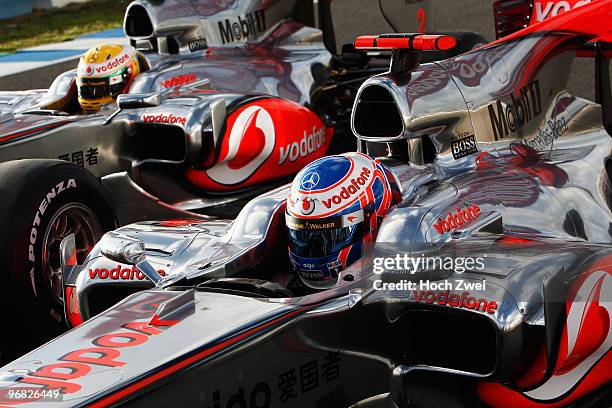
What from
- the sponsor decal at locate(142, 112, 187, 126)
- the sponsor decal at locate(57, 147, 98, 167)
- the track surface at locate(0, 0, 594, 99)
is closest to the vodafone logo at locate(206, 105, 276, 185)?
the sponsor decal at locate(142, 112, 187, 126)

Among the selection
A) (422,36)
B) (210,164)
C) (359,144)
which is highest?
(422,36)

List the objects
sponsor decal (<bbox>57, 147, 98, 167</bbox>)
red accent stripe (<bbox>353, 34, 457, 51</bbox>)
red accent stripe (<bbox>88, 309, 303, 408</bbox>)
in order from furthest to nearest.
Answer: sponsor decal (<bbox>57, 147, 98, 167</bbox>)
red accent stripe (<bbox>353, 34, 457, 51</bbox>)
red accent stripe (<bbox>88, 309, 303, 408</bbox>)

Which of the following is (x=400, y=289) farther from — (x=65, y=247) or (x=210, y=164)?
(x=210, y=164)

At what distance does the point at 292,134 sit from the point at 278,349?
11.1ft

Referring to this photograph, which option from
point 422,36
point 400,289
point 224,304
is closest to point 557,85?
point 422,36

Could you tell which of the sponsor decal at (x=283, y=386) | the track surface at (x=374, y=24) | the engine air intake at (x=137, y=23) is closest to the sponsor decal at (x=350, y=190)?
the sponsor decal at (x=283, y=386)

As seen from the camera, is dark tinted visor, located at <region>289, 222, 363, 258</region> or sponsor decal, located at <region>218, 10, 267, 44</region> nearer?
dark tinted visor, located at <region>289, 222, 363, 258</region>

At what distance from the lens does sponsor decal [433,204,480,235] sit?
3.90 metres

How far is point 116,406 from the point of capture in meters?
2.94

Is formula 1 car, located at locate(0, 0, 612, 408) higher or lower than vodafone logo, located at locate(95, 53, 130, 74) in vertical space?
lower

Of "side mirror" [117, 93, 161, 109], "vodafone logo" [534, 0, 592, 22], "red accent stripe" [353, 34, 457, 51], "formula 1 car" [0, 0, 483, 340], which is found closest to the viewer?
"red accent stripe" [353, 34, 457, 51]

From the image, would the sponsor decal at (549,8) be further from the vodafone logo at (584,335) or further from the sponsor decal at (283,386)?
the sponsor decal at (283,386)

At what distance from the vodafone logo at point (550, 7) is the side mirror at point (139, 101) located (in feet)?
7.26

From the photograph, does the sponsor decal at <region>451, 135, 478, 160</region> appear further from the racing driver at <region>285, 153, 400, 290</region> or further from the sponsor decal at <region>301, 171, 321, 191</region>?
the sponsor decal at <region>301, 171, 321, 191</region>
